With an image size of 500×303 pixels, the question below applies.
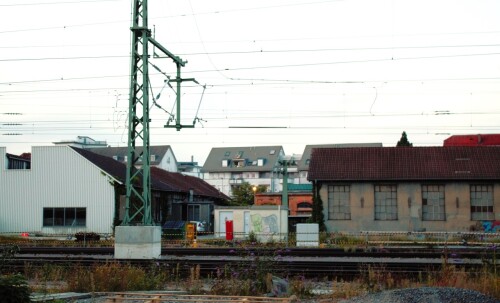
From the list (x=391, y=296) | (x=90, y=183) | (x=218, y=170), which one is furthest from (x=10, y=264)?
(x=218, y=170)

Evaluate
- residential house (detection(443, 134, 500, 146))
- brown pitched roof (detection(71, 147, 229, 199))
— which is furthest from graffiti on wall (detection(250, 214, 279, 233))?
residential house (detection(443, 134, 500, 146))

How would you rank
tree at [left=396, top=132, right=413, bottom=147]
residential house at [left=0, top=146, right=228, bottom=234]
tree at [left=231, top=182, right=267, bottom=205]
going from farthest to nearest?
tree at [left=231, top=182, right=267, bottom=205], tree at [left=396, top=132, right=413, bottom=147], residential house at [left=0, top=146, right=228, bottom=234]

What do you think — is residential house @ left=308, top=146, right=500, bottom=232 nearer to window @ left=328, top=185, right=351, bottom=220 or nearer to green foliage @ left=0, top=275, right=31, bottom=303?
window @ left=328, top=185, right=351, bottom=220

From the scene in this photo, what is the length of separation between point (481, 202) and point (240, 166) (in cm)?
7156

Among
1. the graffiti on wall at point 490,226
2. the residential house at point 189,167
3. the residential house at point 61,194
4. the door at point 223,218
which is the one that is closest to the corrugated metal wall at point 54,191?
the residential house at point 61,194

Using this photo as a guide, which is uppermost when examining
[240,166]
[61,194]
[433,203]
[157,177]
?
[240,166]

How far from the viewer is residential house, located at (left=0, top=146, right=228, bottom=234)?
4450 cm

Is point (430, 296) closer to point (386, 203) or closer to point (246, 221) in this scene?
point (246, 221)

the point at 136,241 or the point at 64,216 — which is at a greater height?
the point at 64,216

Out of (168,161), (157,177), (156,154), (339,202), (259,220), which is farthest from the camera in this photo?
(168,161)

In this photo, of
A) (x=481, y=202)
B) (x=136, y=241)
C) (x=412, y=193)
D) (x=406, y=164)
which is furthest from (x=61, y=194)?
(x=481, y=202)

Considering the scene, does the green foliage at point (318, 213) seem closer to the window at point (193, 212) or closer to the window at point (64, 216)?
the window at point (193, 212)

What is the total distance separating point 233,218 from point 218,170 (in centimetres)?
7000

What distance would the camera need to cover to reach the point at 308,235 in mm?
32312
